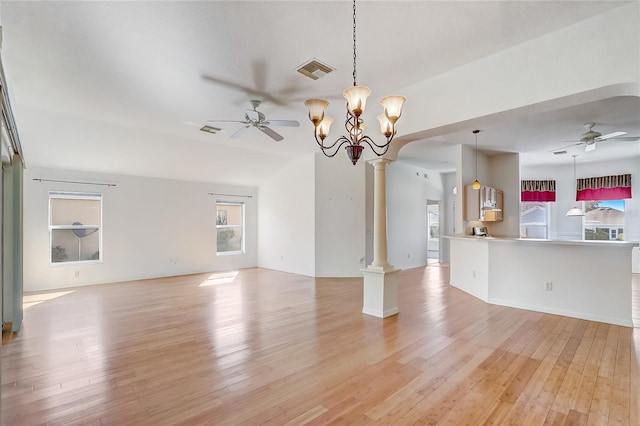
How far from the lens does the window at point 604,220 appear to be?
8.41 meters

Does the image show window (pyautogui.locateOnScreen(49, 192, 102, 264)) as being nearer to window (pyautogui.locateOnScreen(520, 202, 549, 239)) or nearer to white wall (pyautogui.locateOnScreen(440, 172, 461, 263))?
white wall (pyautogui.locateOnScreen(440, 172, 461, 263))

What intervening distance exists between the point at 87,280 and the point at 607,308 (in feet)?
28.7

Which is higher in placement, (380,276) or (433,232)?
(433,232)

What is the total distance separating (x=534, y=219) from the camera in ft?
32.7

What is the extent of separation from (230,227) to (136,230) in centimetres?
235

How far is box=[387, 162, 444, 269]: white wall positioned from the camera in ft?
27.6

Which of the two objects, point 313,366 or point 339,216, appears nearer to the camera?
point 313,366

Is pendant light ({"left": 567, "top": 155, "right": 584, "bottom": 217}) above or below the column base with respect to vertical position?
above

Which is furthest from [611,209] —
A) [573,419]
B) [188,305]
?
[188,305]

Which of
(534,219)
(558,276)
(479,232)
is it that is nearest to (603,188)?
(534,219)

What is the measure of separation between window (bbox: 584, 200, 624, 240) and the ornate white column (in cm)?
757

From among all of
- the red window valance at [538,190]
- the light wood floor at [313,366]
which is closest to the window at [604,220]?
the red window valance at [538,190]

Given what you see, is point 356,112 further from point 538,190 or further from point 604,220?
point 604,220

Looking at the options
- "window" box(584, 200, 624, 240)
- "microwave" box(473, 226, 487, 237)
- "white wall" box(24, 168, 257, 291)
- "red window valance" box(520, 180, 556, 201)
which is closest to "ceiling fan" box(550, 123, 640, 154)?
"microwave" box(473, 226, 487, 237)
